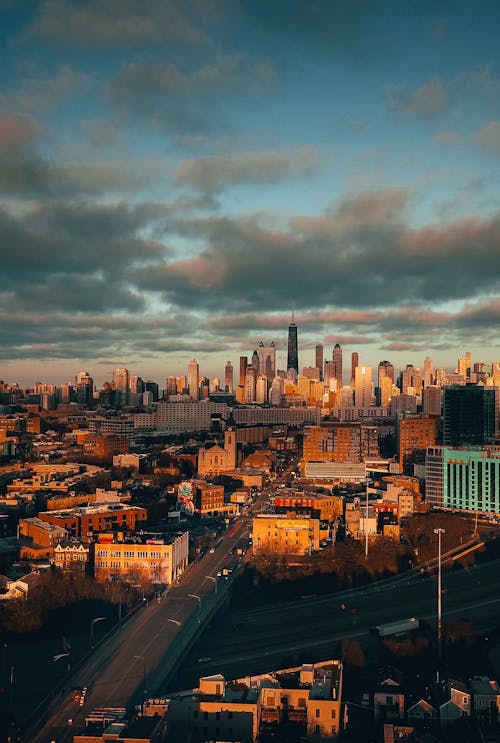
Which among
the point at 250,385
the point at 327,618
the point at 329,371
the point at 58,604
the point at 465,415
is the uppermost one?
the point at 329,371

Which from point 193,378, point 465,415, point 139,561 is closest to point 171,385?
point 193,378

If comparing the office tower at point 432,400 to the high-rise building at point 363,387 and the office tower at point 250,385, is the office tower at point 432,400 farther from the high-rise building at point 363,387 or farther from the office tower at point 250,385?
the office tower at point 250,385

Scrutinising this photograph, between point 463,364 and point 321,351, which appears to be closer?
point 463,364

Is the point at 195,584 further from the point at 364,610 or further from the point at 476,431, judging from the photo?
the point at 476,431

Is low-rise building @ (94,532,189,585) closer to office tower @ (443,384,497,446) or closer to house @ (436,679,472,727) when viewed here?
house @ (436,679,472,727)

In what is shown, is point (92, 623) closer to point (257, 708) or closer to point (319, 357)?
point (257, 708)

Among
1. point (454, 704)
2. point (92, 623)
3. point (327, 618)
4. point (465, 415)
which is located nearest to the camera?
point (454, 704)

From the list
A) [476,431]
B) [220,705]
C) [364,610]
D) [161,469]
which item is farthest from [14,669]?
[476,431]
